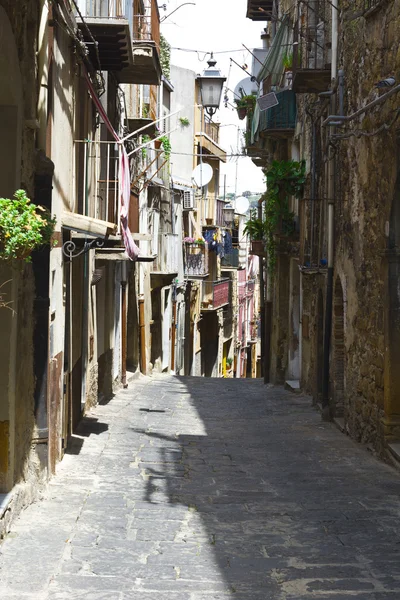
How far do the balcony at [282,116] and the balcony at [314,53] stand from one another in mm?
2454

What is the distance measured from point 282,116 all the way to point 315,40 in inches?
186

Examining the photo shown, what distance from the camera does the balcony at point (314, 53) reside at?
49.9 ft

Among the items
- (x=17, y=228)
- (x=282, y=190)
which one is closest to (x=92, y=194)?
(x=282, y=190)

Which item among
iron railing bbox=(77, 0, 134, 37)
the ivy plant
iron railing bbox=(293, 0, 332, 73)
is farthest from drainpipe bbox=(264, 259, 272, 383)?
iron railing bbox=(77, 0, 134, 37)

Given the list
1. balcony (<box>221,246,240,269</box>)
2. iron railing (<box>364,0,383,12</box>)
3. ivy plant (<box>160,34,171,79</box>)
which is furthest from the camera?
balcony (<box>221,246,240,269</box>)

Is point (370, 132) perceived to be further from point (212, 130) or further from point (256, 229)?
point (212, 130)

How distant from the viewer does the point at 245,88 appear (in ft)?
92.7

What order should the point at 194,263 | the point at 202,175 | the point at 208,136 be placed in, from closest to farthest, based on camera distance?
the point at 194,263 → the point at 202,175 → the point at 208,136

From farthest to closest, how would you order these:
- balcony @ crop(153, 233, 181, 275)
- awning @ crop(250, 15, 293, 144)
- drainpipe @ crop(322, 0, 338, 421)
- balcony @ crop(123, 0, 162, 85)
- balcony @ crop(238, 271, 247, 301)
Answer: balcony @ crop(238, 271, 247, 301) → balcony @ crop(153, 233, 181, 275) → awning @ crop(250, 15, 293, 144) → balcony @ crop(123, 0, 162, 85) → drainpipe @ crop(322, 0, 338, 421)

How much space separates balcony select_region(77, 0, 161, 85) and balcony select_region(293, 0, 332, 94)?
243 cm

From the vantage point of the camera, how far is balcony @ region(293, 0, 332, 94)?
49.9 ft

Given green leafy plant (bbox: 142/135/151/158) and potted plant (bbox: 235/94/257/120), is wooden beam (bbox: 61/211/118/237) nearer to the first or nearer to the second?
green leafy plant (bbox: 142/135/151/158)

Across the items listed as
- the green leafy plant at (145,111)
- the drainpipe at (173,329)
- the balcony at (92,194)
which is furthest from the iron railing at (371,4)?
the drainpipe at (173,329)

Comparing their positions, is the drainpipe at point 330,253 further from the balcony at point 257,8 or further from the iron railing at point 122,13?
the balcony at point 257,8
